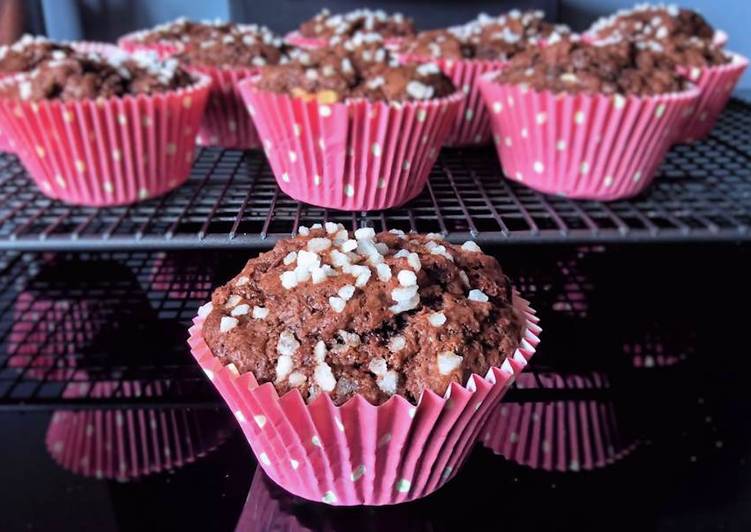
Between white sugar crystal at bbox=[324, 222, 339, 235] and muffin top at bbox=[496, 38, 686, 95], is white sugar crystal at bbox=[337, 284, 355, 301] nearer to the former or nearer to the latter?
white sugar crystal at bbox=[324, 222, 339, 235]

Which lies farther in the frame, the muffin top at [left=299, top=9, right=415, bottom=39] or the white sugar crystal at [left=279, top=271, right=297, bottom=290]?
the muffin top at [left=299, top=9, right=415, bottom=39]

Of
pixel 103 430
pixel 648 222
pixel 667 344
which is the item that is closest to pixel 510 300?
pixel 648 222

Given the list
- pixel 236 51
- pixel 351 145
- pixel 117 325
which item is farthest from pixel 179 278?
pixel 236 51

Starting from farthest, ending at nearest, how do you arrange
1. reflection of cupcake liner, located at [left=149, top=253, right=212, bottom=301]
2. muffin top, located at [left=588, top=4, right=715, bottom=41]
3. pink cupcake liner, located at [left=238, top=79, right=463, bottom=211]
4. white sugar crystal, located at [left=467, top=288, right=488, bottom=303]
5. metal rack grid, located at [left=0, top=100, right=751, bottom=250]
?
muffin top, located at [left=588, top=4, right=715, bottom=41] → reflection of cupcake liner, located at [left=149, top=253, right=212, bottom=301] → pink cupcake liner, located at [left=238, top=79, right=463, bottom=211] → metal rack grid, located at [left=0, top=100, right=751, bottom=250] → white sugar crystal, located at [left=467, top=288, right=488, bottom=303]

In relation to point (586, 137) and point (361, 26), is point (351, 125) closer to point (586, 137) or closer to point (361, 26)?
point (586, 137)

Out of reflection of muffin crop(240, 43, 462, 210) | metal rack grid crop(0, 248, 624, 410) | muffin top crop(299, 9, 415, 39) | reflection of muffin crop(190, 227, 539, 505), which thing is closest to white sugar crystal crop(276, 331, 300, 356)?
reflection of muffin crop(190, 227, 539, 505)
